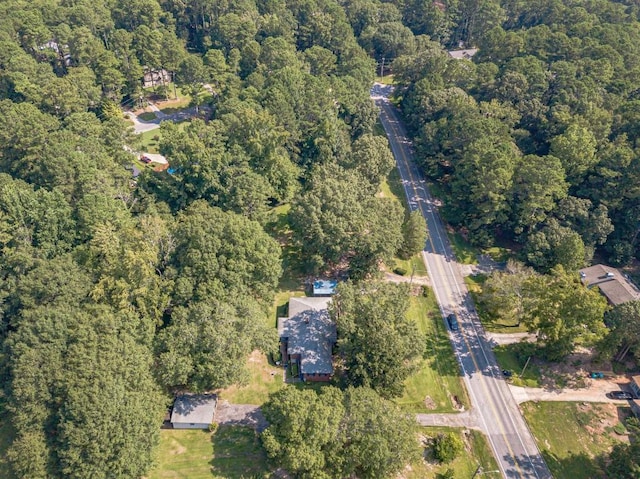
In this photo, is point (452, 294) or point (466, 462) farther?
point (452, 294)

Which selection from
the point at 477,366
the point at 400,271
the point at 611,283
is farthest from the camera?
the point at 400,271

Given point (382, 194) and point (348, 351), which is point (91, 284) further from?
point (382, 194)

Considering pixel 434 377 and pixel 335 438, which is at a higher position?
pixel 335 438

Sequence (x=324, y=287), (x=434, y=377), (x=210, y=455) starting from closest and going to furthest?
(x=210, y=455) < (x=434, y=377) < (x=324, y=287)

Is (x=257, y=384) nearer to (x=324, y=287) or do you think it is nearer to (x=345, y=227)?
(x=324, y=287)

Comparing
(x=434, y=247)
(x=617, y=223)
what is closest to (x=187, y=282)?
(x=434, y=247)

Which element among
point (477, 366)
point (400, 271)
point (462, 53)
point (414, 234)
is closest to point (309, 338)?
point (400, 271)

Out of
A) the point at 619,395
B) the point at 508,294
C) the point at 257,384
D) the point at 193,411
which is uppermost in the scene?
the point at 508,294
